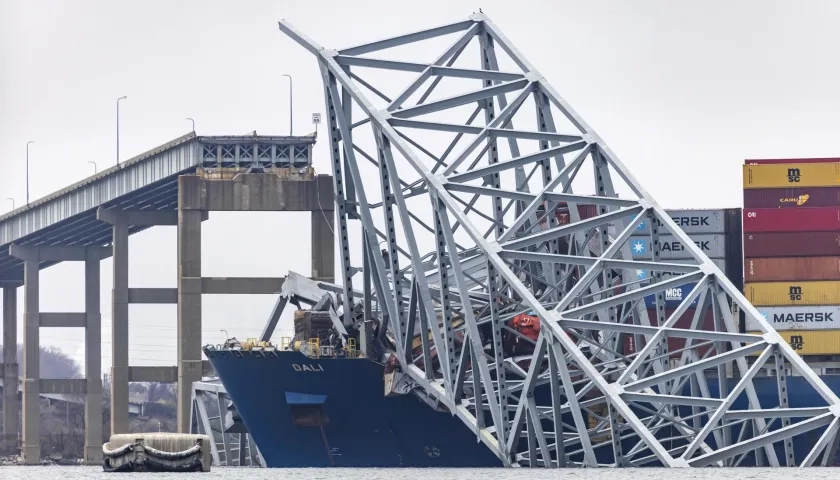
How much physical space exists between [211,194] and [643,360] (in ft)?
190

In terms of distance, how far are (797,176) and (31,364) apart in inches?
3226

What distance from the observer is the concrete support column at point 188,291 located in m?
102

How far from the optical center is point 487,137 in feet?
182

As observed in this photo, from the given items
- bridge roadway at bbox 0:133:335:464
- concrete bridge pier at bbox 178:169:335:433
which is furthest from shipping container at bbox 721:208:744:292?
concrete bridge pier at bbox 178:169:335:433

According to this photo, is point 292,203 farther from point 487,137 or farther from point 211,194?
point 487,137

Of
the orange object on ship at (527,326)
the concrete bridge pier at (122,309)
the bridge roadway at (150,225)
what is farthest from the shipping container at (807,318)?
the concrete bridge pier at (122,309)

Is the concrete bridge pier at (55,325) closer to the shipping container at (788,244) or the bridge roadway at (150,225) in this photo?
the bridge roadway at (150,225)

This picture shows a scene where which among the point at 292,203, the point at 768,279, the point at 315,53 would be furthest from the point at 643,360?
Answer: the point at 292,203

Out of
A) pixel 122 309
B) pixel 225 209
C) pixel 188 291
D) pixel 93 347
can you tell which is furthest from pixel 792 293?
pixel 93 347

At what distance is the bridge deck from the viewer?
4112 inches

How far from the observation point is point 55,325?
144375 mm

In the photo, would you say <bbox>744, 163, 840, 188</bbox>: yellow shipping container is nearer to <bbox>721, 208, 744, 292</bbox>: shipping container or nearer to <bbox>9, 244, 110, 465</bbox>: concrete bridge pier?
<bbox>721, 208, 744, 292</bbox>: shipping container

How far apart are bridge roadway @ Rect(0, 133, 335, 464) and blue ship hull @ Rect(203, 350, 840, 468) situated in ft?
113

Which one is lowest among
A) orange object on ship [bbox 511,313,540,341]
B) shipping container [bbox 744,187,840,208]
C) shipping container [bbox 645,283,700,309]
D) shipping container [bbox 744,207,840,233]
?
orange object on ship [bbox 511,313,540,341]
